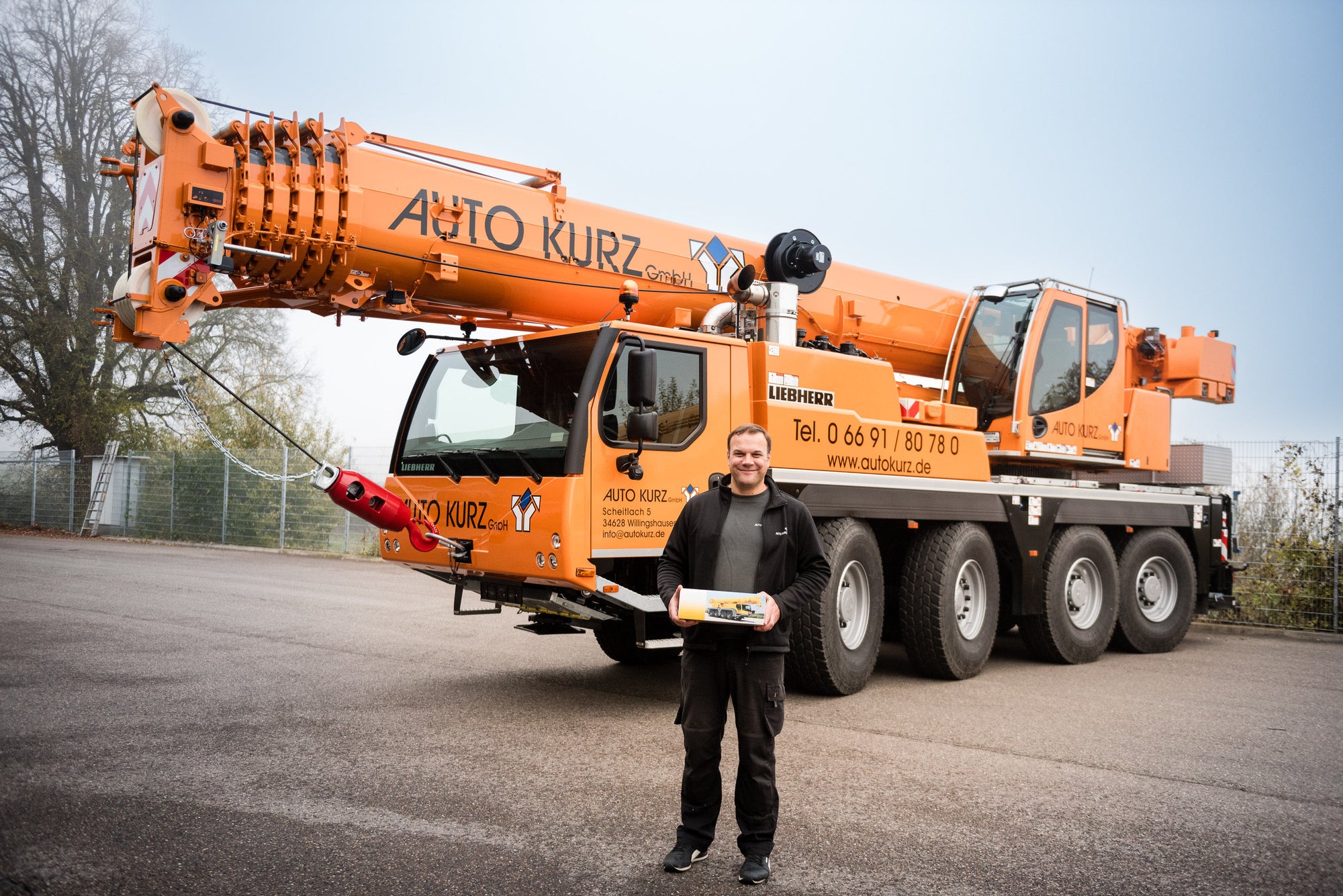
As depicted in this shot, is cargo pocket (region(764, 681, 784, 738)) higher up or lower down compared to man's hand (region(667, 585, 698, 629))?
lower down

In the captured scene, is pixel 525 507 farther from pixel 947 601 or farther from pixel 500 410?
pixel 947 601

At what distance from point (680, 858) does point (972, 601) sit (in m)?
5.53

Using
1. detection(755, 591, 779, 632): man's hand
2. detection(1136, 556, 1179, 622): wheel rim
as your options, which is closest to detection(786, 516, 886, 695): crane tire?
detection(755, 591, 779, 632): man's hand

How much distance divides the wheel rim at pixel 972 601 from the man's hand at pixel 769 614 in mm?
5174

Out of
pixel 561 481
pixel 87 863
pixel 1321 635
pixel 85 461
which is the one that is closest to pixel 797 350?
pixel 561 481

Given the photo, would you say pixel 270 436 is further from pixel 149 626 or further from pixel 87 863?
pixel 87 863

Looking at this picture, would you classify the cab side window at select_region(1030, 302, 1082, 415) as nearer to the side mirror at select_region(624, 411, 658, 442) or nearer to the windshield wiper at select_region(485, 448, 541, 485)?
the side mirror at select_region(624, 411, 658, 442)

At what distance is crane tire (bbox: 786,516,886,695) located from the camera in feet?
24.5

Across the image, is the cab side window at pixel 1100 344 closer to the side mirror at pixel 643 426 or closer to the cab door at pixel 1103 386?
the cab door at pixel 1103 386

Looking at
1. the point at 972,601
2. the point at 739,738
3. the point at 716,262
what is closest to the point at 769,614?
the point at 739,738

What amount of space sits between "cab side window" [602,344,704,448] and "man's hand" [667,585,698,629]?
2459 millimetres

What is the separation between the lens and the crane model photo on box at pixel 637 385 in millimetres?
6270

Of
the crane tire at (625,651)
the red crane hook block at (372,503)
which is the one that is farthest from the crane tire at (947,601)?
the red crane hook block at (372,503)

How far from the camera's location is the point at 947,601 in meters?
8.47
